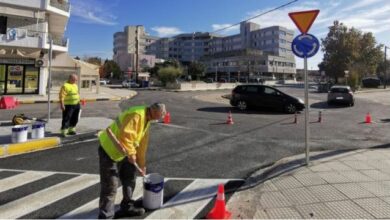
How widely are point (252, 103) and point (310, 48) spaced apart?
13.6m

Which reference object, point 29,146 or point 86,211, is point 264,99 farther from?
point 86,211

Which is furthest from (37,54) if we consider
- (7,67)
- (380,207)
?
(380,207)

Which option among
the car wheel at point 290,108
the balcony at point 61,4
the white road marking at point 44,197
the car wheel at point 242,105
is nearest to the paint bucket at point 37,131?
the white road marking at point 44,197

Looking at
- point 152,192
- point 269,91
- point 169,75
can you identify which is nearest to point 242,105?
point 269,91

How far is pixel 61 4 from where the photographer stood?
30859 mm

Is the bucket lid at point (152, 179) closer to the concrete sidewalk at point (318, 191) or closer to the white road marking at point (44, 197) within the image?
the concrete sidewalk at point (318, 191)

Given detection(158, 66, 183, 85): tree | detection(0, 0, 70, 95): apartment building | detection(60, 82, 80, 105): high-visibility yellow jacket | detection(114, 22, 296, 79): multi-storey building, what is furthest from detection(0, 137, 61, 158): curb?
detection(114, 22, 296, 79): multi-storey building

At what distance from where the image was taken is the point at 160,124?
44.7 ft

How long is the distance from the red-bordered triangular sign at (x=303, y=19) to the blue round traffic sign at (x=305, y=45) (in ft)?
0.44

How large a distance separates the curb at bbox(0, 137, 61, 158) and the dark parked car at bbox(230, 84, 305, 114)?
1311 cm

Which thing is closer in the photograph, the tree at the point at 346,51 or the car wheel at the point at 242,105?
the car wheel at the point at 242,105

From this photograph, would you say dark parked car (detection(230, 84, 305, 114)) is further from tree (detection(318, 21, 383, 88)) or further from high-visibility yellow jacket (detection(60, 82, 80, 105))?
tree (detection(318, 21, 383, 88))

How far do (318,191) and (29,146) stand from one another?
6942 millimetres

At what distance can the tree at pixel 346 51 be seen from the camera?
73.3 meters
